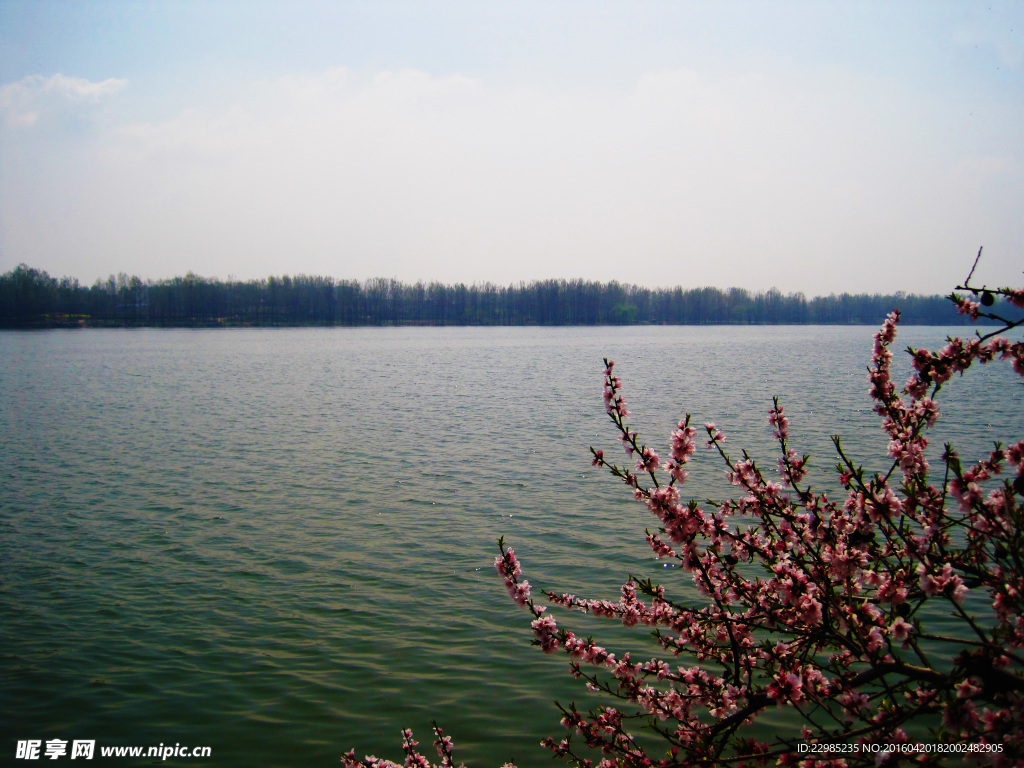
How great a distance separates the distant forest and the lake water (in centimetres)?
12158

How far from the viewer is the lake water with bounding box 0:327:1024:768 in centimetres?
662

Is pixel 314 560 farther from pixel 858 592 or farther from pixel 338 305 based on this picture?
pixel 338 305

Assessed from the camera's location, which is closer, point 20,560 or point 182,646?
point 182,646

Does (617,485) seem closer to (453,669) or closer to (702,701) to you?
(453,669)

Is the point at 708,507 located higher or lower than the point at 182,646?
higher

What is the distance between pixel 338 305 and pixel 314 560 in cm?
16083

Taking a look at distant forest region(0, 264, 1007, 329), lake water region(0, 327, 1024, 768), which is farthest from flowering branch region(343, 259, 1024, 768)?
distant forest region(0, 264, 1007, 329)

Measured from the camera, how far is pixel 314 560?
1055 cm

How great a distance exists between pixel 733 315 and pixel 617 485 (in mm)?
192539

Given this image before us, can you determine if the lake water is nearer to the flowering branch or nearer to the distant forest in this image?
the flowering branch

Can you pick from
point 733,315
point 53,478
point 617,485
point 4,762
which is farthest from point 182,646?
point 733,315

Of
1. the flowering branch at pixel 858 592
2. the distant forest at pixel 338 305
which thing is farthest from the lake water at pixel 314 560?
the distant forest at pixel 338 305

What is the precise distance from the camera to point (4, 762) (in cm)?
584

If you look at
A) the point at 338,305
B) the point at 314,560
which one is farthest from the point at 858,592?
the point at 338,305
